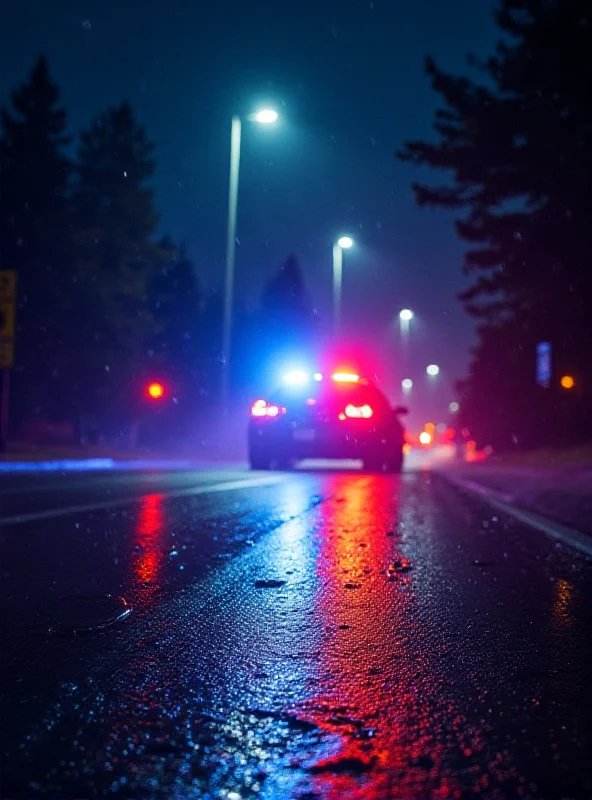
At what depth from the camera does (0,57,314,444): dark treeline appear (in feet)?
125

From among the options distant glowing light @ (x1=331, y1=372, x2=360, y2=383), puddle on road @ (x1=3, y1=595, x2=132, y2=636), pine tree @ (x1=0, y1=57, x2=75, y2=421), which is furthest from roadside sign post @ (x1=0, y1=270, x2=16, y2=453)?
pine tree @ (x1=0, y1=57, x2=75, y2=421)

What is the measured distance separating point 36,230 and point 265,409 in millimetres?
22732

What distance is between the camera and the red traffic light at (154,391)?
94.6 feet

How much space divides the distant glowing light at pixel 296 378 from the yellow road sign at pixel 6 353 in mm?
5921

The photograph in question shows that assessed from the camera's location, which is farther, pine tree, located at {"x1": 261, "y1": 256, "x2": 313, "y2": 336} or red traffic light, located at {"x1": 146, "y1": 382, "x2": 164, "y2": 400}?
pine tree, located at {"x1": 261, "y1": 256, "x2": 313, "y2": 336}

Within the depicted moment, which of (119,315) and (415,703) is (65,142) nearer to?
(119,315)

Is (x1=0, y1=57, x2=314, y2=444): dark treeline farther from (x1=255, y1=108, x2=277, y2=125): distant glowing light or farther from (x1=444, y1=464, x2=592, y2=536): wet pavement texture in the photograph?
(x1=444, y1=464, x2=592, y2=536): wet pavement texture

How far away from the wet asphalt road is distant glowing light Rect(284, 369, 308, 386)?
968 cm

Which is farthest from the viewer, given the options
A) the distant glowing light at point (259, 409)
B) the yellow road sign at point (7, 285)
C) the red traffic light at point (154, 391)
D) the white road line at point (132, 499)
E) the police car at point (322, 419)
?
the red traffic light at point (154, 391)

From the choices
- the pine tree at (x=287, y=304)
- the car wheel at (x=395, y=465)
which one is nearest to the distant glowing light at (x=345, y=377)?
the car wheel at (x=395, y=465)

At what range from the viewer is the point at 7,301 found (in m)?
19.3

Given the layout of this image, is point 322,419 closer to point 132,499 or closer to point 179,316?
point 132,499

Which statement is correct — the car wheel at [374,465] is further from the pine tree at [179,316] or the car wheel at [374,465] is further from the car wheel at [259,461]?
the pine tree at [179,316]

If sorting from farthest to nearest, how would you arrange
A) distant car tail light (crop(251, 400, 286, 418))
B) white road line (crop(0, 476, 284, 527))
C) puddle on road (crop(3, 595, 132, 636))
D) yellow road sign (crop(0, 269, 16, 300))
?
yellow road sign (crop(0, 269, 16, 300))
distant car tail light (crop(251, 400, 286, 418))
white road line (crop(0, 476, 284, 527))
puddle on road (crop(3, 595, 132, 636))
